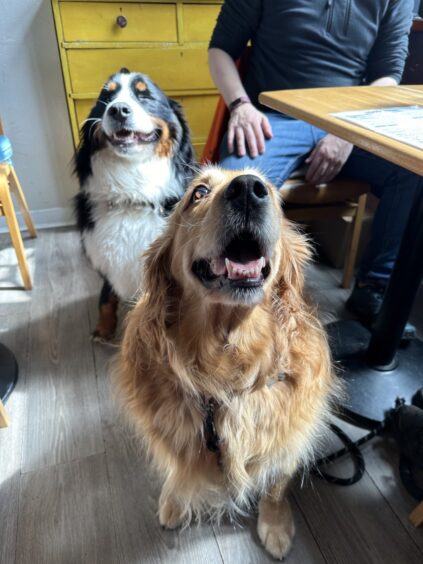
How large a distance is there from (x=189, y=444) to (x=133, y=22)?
6.74ft

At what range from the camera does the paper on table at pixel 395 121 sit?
31.3 inches

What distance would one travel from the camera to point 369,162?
1.64 m

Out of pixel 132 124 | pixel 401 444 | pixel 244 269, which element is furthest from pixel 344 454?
pixel 132 124

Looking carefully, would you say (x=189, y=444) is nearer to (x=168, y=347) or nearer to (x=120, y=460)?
(x=168, y=347)

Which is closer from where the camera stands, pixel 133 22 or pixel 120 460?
pixel 120 460

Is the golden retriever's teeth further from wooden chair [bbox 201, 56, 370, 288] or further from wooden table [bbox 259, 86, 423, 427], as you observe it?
wooden chair [bbox 201, 56, 370, 288]

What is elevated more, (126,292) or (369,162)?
(369,162)

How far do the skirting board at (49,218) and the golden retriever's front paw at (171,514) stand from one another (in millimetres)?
1989

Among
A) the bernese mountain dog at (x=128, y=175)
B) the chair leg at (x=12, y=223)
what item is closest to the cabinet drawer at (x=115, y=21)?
the bernese mountain dog at (x=128, y=175)

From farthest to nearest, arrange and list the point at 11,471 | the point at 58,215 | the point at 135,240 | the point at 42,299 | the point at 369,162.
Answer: the point at 58,215 → the point at 42,299 → the point at 369,162 → the point at 135,240 → the point at 11,471

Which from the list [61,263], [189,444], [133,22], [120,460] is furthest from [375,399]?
[133,22]

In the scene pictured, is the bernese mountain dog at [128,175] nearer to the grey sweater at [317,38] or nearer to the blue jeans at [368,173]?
the blue jeans at [368,173]

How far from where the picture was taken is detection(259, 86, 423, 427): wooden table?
107 centimetres

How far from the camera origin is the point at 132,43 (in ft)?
6.84
